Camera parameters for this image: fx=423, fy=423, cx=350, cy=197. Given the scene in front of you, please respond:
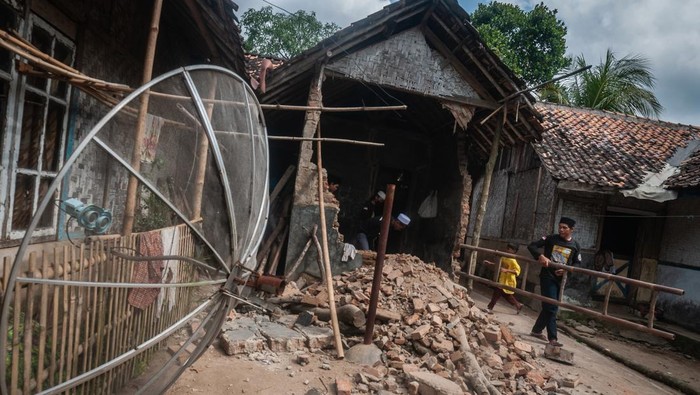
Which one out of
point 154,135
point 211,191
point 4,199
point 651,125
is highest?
point 651,125

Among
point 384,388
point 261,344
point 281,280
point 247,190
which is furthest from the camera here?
point 261,344

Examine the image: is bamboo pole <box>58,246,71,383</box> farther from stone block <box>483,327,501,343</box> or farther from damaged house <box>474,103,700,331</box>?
damaged house <box>474,103,700,331</box>

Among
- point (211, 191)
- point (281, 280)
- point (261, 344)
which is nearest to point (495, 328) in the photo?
point (261, 344)

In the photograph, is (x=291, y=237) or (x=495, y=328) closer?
(x=495, y=328)

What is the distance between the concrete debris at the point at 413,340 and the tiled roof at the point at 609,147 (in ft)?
17.6

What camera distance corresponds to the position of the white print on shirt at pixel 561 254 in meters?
5.99

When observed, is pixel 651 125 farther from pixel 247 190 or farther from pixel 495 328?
pixel 247 190

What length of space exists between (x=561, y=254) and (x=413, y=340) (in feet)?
8.63

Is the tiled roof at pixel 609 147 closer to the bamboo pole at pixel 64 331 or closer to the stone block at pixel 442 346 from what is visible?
the stone block at pixel 442 346

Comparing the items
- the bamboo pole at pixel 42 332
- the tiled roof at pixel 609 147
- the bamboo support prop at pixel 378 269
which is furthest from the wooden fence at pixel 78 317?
the tiled roof at pixel 609 147

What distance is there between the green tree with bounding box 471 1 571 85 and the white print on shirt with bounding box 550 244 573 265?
51.8ft

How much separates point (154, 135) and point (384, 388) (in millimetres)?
3126

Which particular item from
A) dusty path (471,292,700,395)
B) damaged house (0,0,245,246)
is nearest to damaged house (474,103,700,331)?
dusty path (471,292,700,395)

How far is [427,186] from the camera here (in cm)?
1020
